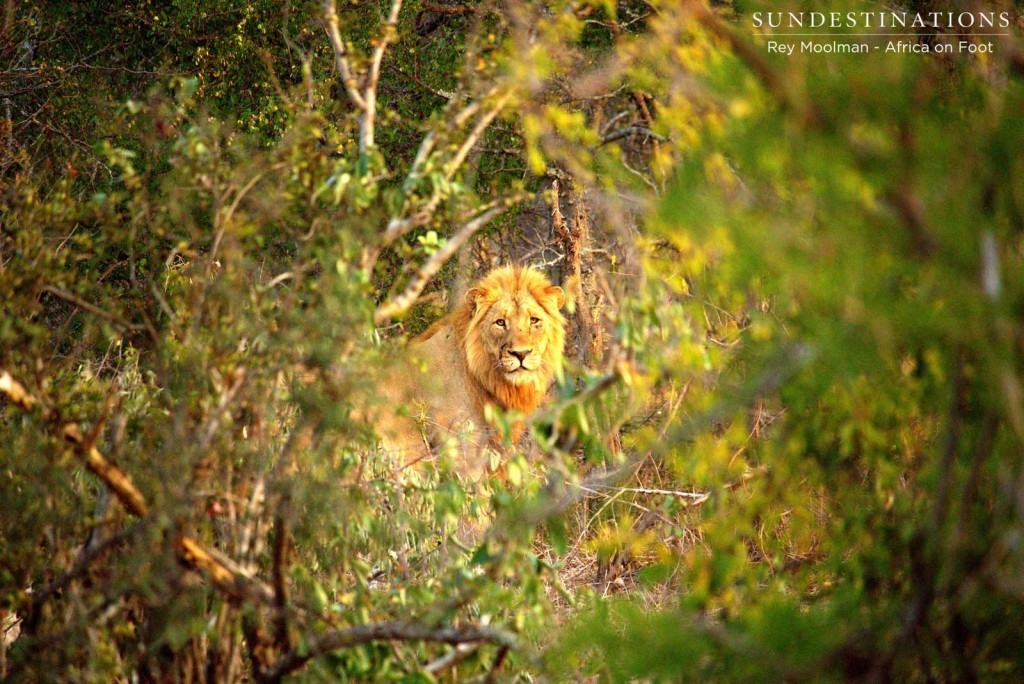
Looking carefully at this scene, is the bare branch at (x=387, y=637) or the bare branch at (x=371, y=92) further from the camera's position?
the bare branch at (x=371, y=92)

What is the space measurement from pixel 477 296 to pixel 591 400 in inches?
174

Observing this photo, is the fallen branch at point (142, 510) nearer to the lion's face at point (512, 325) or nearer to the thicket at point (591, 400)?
the thicket at point (591, 400)

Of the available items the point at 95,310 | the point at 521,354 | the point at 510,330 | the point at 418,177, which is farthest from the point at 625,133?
the point at 95,310

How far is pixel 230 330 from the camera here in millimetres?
3859

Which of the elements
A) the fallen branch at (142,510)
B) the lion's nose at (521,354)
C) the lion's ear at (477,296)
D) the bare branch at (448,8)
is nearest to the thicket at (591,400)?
the fallen branch at (142,510)

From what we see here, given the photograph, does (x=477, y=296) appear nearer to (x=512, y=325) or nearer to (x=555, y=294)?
(x=512, y=325)

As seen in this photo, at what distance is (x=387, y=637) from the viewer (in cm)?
369

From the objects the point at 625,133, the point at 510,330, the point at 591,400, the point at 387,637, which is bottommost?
the point at 387,637

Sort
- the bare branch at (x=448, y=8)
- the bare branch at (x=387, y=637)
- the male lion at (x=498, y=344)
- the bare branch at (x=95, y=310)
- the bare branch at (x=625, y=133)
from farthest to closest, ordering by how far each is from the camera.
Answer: the bare branch at (x=448, y=8), the male lion at (x=498, y=344), the bare branch at (x=625, y=133), the bare branch at (x=95, y=310), the bare branch at (x=387, y=637)

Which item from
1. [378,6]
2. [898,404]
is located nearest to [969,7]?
[898,404]

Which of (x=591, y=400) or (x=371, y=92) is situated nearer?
(x=591, y=400)

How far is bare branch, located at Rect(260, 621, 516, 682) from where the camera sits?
364 cm

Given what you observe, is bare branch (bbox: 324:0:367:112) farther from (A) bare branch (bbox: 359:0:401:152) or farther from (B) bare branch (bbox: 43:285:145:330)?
(B) bare branch (bbox: 43:285:145:330)

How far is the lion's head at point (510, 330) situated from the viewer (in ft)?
26.2
